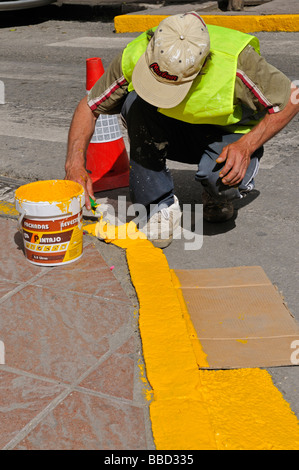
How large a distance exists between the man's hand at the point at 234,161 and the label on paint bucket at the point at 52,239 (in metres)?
0.72

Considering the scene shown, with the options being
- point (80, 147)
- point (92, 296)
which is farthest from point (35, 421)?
point (80, 147)

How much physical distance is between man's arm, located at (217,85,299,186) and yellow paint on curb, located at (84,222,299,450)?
27.8 inches

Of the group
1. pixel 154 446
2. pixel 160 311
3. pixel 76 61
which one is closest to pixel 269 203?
pixel 160 311

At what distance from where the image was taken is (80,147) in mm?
3293

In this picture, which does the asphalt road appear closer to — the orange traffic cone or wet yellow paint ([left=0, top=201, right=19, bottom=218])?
the orange traffic cone

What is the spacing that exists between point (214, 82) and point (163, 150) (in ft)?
1.78

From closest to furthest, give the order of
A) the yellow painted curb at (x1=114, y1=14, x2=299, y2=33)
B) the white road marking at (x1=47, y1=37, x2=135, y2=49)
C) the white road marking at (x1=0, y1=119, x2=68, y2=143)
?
the white road marking at (x1=0, y1=119, x2=68, y2=143)
the white road marking at (x1=47, y1=37, x2=135, y2=49)
the yellow painted curb at (x1=114, y1=14, x2=299, y2=33)

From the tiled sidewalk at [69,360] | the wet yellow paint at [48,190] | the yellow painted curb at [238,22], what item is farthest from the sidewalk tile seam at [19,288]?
the yellow painted curb at [238,22]

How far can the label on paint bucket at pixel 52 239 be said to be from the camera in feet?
10.1

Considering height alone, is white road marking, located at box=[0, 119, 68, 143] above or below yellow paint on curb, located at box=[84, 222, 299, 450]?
below

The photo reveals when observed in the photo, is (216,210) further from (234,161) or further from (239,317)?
(239,317)

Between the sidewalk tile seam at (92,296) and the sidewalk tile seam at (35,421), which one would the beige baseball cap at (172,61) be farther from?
the sidewalk tile seam at (35,421)

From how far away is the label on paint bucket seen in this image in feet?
10.1

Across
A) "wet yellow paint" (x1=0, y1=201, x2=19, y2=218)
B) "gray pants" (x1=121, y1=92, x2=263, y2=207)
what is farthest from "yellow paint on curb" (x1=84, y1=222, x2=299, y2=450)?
"wet yellow paint" (x1=0, y1=201, x2=19, y2=218)
